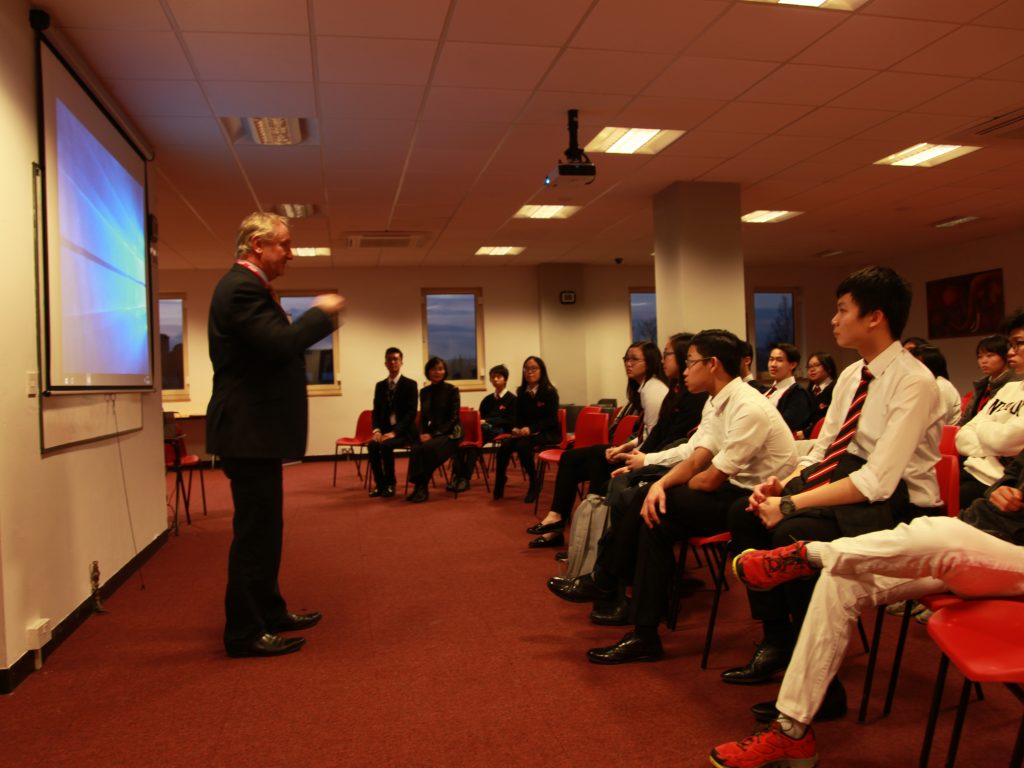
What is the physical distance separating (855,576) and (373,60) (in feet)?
→ 11.7

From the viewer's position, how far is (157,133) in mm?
4980

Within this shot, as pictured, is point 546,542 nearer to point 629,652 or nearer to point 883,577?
point 629,652

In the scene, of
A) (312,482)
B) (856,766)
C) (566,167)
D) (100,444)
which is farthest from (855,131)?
(312,482)

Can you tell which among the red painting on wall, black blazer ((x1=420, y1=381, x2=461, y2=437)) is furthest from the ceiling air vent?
the red painting on wall

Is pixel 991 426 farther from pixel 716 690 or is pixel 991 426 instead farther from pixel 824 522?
pixel 716 690

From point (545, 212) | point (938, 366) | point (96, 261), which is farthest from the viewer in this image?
point (545, 212)

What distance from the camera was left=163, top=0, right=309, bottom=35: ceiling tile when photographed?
3.36m

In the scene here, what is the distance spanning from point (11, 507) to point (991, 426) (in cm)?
373

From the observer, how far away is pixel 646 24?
145 inches

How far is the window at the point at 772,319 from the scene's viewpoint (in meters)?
12.6

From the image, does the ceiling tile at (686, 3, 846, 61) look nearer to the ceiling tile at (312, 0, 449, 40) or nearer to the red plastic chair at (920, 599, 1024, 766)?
the ceiling tile at (312, 0, 449, 40)

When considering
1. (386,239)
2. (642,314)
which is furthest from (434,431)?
(642,314)

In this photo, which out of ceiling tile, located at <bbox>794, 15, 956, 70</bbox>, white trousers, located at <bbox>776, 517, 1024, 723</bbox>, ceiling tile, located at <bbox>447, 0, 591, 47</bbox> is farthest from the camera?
ceiling tile, located at <bbox>794, 15, 956, 70</bbox>

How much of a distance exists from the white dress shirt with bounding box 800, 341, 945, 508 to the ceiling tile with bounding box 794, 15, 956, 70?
246cm
